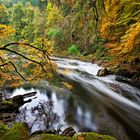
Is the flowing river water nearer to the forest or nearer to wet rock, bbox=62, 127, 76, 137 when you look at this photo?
the forest

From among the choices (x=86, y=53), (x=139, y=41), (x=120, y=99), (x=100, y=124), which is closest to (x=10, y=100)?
(x=100, y=124)

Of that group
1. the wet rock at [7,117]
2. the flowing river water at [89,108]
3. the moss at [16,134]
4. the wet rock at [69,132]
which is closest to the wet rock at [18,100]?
the flowing river water at [89,108]

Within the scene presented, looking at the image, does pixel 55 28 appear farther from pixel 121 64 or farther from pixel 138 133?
pixel 138 133

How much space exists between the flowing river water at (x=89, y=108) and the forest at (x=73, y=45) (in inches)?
7.4

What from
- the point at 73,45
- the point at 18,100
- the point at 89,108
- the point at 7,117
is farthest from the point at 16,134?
the point at 73,45

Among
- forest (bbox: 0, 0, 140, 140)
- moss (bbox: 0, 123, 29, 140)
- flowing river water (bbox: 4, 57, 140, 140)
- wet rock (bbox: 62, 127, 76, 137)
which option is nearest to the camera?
moss (bbox: 0, 123, 29, 140)

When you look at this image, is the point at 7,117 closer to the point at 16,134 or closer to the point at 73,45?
the point at 16,134

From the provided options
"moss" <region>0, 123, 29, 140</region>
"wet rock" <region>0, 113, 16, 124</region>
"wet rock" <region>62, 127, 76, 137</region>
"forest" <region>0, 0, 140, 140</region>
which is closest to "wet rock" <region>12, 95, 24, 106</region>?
"forest" <region>0, 0, 140, 140</region>

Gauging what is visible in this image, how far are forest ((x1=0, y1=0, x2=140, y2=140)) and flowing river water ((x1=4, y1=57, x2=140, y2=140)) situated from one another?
19 centimetres

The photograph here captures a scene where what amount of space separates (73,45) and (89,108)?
24205 millimetres

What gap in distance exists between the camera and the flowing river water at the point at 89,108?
401 inches

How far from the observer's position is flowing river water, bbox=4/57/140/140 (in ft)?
33.4

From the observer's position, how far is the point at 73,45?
35969mm

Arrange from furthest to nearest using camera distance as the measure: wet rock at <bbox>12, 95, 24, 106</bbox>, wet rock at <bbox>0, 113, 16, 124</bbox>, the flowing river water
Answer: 1. wet rock at <bbox>12, 95, 24, 106</bbox>
2. wet rock at <bbox>0, 113, 16, 124</bbox>
3. the flowing river water
